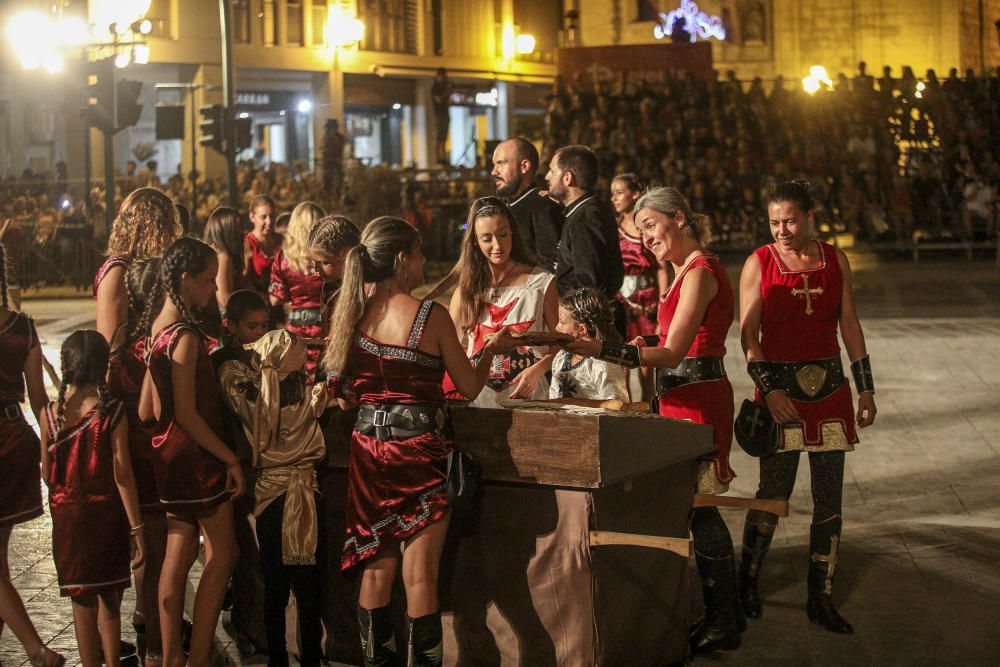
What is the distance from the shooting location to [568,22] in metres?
40.4

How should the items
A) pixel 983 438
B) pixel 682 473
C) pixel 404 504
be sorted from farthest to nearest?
pixel 983 438
pixel 682 473
pixel 404 504

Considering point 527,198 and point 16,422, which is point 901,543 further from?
point 16,422

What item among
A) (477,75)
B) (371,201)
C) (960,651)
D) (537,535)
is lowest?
(960,651)

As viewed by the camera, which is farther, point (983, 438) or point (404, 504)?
point (983, 438)

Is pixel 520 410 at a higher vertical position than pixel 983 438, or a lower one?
higher

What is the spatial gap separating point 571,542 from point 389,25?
119 feet

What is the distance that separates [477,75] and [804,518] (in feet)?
114

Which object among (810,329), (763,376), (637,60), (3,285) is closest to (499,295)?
(763,376)

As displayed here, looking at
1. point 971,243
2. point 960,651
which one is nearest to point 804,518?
point 960,651

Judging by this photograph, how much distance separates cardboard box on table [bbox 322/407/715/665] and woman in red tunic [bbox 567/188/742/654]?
0.27 meters

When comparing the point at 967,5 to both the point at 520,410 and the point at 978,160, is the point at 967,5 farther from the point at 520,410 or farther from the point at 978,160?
the point at 520,410

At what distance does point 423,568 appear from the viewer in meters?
4.30

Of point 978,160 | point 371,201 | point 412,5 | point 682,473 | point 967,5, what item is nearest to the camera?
point 682,473

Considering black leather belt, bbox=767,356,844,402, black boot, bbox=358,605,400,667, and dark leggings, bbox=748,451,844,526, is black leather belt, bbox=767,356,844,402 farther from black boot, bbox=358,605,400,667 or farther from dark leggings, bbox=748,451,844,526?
black boot, bbox=358,605,400,667
